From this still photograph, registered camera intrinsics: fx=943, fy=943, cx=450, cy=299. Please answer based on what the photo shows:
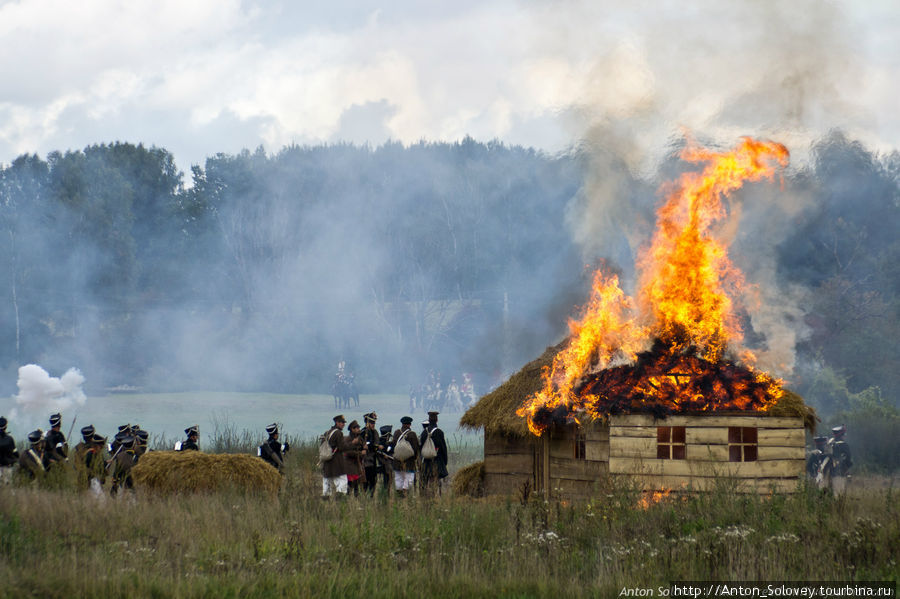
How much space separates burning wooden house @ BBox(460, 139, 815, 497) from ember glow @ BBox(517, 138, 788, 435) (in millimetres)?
22

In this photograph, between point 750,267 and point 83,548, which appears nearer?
point 83,548

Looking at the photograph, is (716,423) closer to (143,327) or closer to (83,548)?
Result: (83,548)

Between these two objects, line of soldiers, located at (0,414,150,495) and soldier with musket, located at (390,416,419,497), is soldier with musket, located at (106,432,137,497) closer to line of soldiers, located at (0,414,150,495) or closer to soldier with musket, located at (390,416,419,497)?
line of soldiers, located at (0,414,150,495)

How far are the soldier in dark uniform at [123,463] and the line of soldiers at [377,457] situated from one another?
328 cm

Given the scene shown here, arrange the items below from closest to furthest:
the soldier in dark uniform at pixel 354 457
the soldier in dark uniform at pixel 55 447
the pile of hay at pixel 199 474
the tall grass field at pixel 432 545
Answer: the tall grass field at pixel 432 545 → the pile of hay at pixel 199 474 → the soldier in dark uniform at pixel 55 447 → the soldier in dark uniform at pixel 354 457

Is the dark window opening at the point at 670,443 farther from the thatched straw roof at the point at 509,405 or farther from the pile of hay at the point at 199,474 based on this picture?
the pile of hay at the point at 199,474

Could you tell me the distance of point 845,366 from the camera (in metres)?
34.2

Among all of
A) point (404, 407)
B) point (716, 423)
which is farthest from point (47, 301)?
point (716, 423)

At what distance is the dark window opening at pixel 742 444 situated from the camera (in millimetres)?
14711

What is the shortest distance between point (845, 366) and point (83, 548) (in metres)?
30.3

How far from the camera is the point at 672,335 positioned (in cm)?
1625

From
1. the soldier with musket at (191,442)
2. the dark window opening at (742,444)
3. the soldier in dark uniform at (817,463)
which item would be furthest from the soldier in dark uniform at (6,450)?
the soldier in dark uniform at (817,463)

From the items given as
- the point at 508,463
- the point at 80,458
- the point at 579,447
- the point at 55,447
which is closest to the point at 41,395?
the point at 55,447

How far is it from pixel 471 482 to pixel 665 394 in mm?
4932
